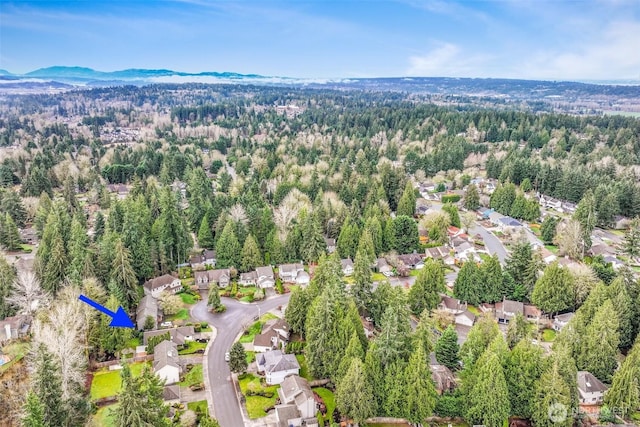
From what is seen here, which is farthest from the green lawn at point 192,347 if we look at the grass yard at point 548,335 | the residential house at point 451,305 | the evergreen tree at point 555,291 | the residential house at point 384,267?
the evergreen tree at point 555,291

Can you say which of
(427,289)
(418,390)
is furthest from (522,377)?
(427,289)

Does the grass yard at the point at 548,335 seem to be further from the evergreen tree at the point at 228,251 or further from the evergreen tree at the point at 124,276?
the evergreen tree at the point at 124,276

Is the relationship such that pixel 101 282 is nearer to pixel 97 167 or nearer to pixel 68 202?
pixel 68 202

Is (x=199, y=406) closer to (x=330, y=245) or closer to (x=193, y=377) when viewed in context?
(x=193, y=377)

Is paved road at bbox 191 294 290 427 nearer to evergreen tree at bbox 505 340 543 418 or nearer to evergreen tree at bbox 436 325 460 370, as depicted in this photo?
evergreen tree at bbox 436 325 460 370

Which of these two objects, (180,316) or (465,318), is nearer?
(465,318)
